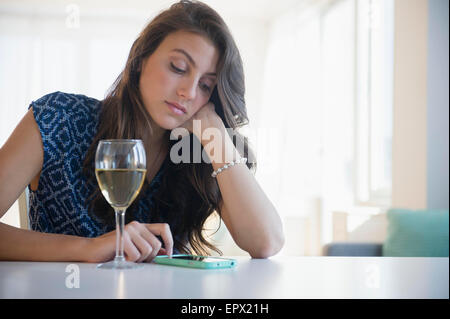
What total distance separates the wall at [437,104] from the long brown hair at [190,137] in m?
2.76

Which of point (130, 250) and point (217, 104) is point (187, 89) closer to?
point (217, 104)

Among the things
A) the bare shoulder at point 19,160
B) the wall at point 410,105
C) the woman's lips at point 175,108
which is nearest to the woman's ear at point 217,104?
the woman's lips at point 175,108

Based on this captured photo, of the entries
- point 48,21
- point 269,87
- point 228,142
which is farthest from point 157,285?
point 48,21

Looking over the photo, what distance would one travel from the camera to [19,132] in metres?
1.28

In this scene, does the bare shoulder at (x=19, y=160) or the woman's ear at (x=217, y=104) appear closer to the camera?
the bare shoulder at (x=19, y=160)

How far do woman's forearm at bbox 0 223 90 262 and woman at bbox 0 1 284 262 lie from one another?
18 cm

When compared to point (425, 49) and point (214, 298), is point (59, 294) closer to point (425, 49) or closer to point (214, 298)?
point (214, 298)

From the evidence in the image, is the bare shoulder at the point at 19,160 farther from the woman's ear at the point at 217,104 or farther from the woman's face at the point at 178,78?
the woman's ear at the point at 217,104

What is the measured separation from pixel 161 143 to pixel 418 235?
2190 mm

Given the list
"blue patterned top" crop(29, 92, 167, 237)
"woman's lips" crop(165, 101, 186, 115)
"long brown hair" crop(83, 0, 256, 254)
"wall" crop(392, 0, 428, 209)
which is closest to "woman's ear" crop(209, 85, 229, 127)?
"long brown hair" crop(83, 0, 256, 254)

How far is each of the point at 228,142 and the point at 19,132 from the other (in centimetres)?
52

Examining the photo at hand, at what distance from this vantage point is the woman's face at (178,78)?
4.42 ft

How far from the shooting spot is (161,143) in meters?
1.57

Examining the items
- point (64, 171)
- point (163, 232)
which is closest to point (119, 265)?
point (163, 232)
